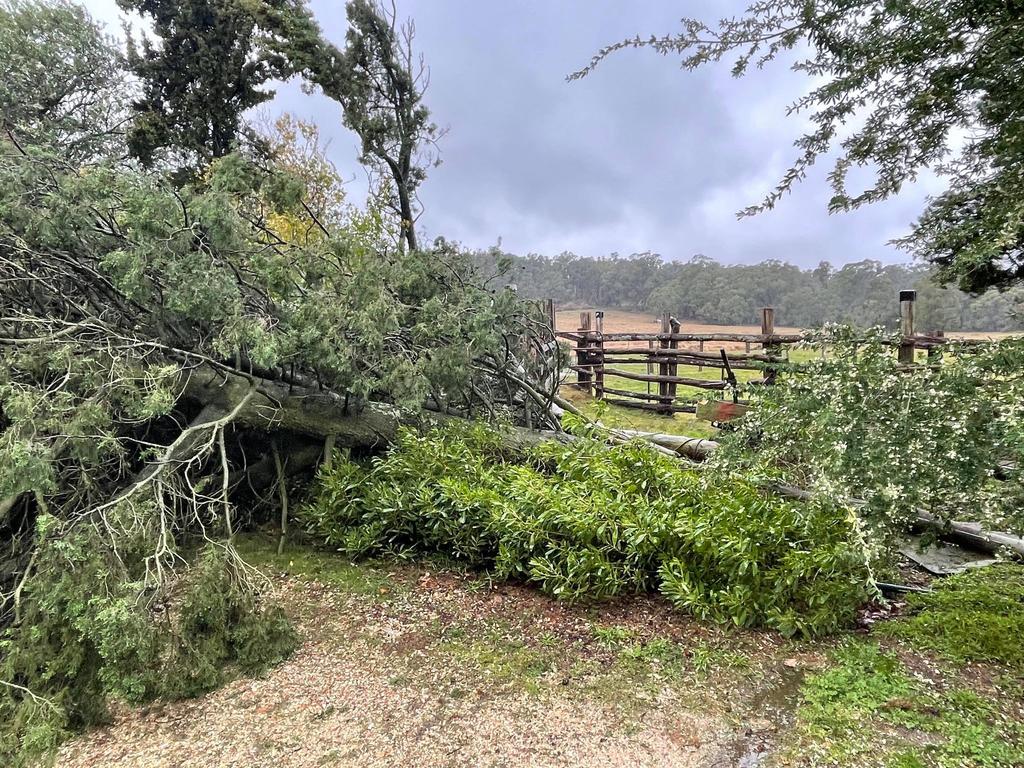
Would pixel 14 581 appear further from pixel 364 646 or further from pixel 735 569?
pixel 735 569

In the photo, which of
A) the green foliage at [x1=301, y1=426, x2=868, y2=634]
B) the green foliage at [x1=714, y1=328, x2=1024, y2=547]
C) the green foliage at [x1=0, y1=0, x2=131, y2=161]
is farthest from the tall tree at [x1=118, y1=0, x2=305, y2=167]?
the green foliage at [x1=714, y1=328, x2=1024, y2=547]

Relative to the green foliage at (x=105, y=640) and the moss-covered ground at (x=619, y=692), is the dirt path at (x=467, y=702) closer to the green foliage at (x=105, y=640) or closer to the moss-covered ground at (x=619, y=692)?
the moss-covered ground at (x=619, y=692)

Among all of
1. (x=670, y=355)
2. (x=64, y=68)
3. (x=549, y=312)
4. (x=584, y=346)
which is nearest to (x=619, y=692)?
(x=549, y=312)

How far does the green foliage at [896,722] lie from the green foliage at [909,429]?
579 mm

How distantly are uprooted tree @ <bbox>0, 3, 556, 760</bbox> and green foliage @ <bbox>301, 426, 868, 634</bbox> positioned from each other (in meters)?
0.59

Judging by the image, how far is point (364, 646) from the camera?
2715 mm

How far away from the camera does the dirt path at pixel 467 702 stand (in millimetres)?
1988

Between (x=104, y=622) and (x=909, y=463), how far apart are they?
3120mm

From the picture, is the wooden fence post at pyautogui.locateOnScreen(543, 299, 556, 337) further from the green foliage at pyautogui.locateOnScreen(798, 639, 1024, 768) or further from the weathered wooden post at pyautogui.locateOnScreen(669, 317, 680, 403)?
the green foliage at pyautogui.locateOnScreen(798, 639, 1024, 768)

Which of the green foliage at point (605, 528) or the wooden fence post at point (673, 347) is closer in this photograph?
the green foliage at point (605, 528)

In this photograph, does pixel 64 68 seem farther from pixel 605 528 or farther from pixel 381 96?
pixel 605 528

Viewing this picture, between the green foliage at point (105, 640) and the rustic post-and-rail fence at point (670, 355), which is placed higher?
the rustic post-and-rail fence at point (670, 355)

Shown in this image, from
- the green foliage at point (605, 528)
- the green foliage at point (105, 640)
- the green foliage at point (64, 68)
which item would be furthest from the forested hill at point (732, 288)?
the green foliage at point (64, 68)

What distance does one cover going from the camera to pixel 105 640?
1963 millimetres
